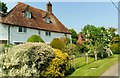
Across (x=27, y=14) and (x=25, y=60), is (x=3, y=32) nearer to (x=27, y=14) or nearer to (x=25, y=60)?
(x=27, y=14)

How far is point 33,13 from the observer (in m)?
36.3

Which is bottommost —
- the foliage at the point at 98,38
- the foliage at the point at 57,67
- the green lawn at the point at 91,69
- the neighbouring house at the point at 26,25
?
the green lawn at the point at 91,69

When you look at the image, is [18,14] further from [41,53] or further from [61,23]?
[41,53]

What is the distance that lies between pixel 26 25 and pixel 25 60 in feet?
65.1

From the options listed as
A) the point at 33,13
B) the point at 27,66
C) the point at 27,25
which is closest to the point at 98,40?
the point at 27,25

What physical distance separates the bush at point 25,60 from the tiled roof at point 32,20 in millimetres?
16490

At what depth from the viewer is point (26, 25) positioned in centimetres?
3161

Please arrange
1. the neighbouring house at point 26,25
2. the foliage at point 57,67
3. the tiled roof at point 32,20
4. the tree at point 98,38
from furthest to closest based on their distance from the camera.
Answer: the tiled roof at point 32,20, the neighbouring house at point 26,25, the tree at point 98,38, the foliage at point 57,67

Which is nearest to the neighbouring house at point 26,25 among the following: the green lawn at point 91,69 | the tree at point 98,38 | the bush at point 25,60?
the tree at point 98,38

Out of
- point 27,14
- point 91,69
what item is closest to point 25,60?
point 91,69

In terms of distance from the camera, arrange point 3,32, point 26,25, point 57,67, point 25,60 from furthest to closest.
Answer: point 26,25 < point 3,32 < point 57,67 < point 25,60

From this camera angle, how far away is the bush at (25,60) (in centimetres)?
1209

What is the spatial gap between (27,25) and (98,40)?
35.5 feet

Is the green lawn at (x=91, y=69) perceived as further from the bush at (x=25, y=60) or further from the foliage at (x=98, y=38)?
the foliage at (x=98, y=38)
